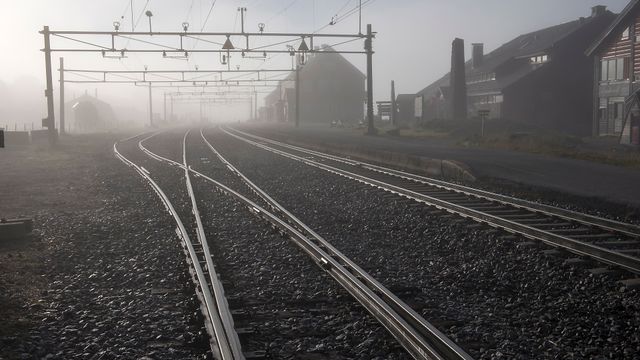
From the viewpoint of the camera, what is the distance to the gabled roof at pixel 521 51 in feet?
172

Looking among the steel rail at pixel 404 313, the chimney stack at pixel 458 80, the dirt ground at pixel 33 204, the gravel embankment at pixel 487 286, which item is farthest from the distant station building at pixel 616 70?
the steel rail at pixel 404 313

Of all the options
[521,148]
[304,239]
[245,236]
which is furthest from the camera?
[521,148]

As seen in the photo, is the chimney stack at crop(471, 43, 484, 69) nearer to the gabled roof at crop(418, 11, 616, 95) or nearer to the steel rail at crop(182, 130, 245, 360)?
the gabled roof at crop(418, 11, 616, 95)

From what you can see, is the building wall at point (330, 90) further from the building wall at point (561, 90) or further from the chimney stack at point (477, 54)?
the building wall at point (561, 90)

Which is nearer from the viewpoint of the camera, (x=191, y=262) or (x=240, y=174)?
(x=191, y=262)

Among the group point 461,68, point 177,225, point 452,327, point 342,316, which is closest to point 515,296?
point 452,327

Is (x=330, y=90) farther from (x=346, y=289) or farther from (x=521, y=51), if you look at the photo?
(x=346, y=289)

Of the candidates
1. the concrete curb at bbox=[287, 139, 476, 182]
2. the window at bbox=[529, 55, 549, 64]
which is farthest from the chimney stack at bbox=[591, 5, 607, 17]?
the concrete curb at bbox=[287, 139, 476, 182]

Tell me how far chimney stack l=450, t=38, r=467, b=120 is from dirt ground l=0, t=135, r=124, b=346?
27.8 metres

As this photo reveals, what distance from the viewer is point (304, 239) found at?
8.25 meters

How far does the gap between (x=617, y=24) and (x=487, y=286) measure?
117 feet

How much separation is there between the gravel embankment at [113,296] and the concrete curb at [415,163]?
28.3 feet

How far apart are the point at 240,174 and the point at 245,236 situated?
30.1ft

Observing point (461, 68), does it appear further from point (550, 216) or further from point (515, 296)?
point (515, 296)
